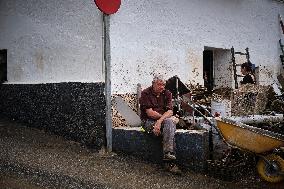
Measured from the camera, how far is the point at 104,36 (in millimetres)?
7234

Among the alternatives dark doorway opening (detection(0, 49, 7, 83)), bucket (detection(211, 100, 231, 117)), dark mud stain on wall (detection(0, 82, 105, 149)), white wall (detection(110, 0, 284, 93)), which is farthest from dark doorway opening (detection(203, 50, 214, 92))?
dark doorway opening (detection(0, 49, 7, 83))

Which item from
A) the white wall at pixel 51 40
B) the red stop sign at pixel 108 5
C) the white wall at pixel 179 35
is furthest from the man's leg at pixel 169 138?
the red stop sign at pixel 108 5

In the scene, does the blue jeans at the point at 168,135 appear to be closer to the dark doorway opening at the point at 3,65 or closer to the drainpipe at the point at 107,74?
the drainpipe at the point at 107,74

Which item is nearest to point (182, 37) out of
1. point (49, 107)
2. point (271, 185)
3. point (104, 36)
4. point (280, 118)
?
point (104, 36)

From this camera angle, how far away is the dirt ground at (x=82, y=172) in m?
5.42

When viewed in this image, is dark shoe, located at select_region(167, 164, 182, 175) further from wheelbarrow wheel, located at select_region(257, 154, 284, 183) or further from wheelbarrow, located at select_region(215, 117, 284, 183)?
wheelbarrow wheel, located at select_region(257, 154, 284, 183)

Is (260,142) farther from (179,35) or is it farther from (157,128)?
(179,35)

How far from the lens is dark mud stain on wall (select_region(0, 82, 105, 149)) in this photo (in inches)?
291

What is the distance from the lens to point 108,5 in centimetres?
680

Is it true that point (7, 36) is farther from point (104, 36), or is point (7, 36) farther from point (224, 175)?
point (224, 175)

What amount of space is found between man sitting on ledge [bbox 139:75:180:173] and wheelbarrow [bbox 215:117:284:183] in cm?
88

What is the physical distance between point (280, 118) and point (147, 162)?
3.39 meters

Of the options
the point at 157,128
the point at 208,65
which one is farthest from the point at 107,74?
the point at 208,65

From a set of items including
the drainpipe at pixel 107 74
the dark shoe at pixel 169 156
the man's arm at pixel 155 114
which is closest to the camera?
the dark shoe at pixel 169 156
